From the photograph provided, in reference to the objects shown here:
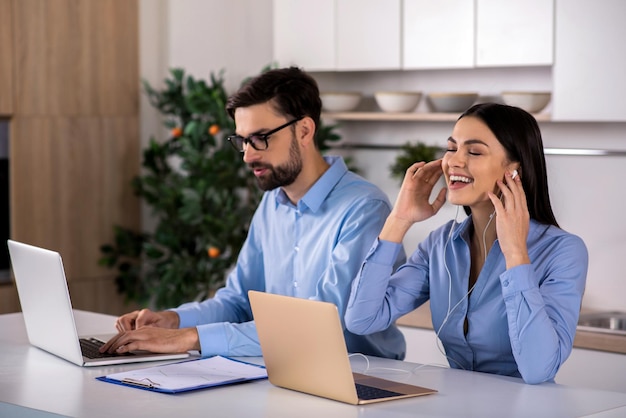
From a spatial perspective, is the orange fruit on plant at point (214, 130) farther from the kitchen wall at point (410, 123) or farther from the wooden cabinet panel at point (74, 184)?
the wooden cabinet panel at point (74, 184)

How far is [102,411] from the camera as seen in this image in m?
2.05

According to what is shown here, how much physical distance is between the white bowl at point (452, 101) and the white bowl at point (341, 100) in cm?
46

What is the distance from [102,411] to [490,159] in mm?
1074

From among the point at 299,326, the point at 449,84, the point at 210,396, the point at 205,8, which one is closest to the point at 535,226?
the point at 299,326

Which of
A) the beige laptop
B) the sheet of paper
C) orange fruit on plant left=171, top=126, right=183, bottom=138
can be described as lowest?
the sheet of paper

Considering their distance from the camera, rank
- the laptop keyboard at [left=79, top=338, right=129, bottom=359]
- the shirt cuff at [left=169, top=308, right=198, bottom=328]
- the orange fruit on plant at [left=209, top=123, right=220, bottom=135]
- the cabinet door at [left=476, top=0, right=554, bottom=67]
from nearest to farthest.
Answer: the laptop keyboard at [left=79, top=338, right=129, bottom=359], the shirt cuff at [left=169, top=308, right=198, bottom=328], the cabinet door at [left=476, top=0, right=554, bottom=67], the orange fruit on plant at [left=209, top=123, right=220, bottom=135]

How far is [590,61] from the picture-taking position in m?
3.80

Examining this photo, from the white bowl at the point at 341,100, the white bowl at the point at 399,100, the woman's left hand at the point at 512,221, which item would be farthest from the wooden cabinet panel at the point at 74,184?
the woman's left hand at the point at 512,221

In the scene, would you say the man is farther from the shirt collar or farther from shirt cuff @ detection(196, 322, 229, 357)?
shirt cuff @ detection(196, 322, 229, 357)

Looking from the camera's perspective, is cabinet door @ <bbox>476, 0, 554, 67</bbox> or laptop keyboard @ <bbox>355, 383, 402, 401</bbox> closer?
laptop keyboard @ <bbox>355, 383, 402, 401</bbox>

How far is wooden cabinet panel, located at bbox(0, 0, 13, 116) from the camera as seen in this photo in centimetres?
490

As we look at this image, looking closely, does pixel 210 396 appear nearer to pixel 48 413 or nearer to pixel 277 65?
pixel 48 413

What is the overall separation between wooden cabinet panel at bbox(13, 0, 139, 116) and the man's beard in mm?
2385

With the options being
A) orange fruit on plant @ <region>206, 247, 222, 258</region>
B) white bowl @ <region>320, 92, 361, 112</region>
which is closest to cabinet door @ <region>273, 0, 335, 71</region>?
white bowl @ <region>320, 92, 361, 112</region>
